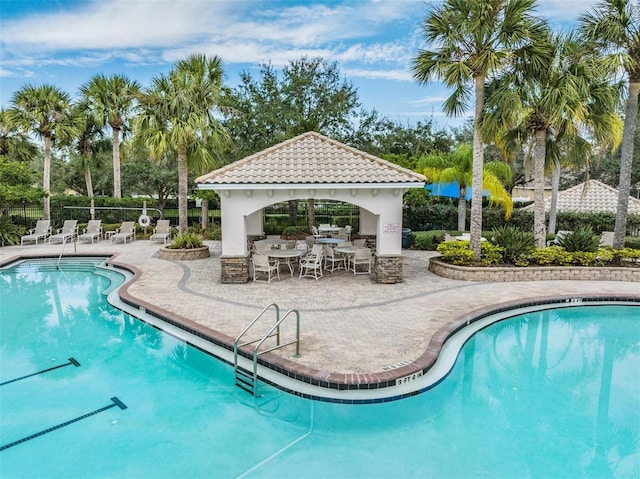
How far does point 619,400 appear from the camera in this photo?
253 inches

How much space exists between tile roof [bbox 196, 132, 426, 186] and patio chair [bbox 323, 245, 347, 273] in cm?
321

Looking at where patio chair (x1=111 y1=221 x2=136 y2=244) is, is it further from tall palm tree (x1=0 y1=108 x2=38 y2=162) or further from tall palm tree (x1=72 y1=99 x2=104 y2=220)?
tall palm tree (x1=0 y1=108 x2=38 y2=162)

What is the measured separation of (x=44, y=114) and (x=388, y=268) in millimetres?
20735

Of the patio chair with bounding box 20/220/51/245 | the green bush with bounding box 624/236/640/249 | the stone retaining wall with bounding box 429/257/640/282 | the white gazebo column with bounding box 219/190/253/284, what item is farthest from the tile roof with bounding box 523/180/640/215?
the patio chair with bounding box 20/220/51/245

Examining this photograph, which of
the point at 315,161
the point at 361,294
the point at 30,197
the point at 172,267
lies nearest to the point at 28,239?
the point at 30,197

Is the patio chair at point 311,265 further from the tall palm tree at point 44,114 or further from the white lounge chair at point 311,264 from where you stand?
the tall palm tree at point 44,114

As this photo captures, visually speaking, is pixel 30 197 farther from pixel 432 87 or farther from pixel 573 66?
pixel 573 66

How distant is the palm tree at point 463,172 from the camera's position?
19109mm

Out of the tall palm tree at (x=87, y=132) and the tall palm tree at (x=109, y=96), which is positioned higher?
the tall palm tree at (x=109, y=96)

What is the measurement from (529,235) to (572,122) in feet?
12.9

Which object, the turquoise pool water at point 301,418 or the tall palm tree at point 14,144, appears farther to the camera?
the tall palm tree at point 14,144

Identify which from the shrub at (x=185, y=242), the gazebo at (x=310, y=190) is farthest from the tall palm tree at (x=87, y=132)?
the gazebo at (x=310, y=190)

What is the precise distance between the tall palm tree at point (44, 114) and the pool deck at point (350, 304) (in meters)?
9.07

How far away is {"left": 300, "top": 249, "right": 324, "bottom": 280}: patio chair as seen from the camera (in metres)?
13.0
